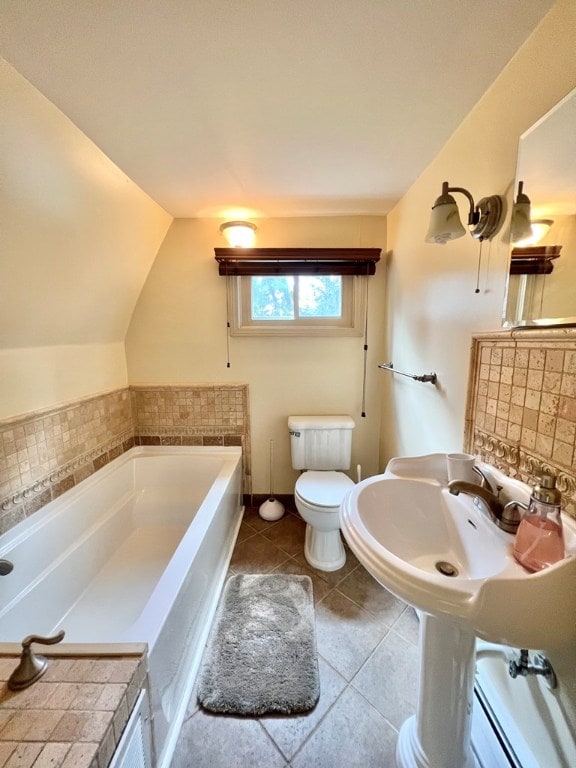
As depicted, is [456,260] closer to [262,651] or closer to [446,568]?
[446,568]

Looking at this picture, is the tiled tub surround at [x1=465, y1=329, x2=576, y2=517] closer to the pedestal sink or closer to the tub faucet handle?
the pedestal sink

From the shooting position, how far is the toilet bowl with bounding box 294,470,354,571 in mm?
1726

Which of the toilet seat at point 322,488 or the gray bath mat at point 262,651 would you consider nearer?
the gray bath mat at point 262,651

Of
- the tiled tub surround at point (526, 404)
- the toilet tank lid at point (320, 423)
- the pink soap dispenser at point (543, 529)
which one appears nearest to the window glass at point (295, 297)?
the toilet tank lid at point (320, 423)

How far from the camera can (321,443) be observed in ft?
7.06

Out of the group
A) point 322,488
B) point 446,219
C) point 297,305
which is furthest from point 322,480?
point 446,219

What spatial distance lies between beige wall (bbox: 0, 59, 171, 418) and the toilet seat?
1.52 meters

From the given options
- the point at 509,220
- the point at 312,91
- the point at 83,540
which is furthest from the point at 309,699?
the point at 312,91

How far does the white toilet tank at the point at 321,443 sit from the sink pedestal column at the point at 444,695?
4.06 ft

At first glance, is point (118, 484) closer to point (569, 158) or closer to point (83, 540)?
point (83, 540)

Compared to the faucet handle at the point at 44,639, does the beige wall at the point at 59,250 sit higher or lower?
higher

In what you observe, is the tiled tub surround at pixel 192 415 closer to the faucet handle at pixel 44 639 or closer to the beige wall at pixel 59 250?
the beige wall at pixel 59 250

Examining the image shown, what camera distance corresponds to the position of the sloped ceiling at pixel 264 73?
31.0 inches

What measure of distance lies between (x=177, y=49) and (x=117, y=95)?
303 millimetres
